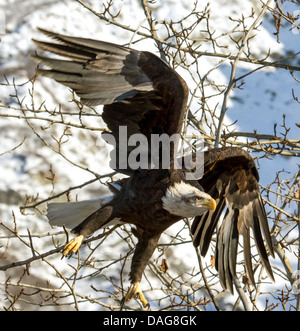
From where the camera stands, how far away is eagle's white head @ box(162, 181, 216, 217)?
3.59m

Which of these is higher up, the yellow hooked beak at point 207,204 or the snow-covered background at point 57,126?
the snow-covered background at point 57,126

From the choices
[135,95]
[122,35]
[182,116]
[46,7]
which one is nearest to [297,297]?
[182,116]

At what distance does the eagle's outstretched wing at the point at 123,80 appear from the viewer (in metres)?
3.47

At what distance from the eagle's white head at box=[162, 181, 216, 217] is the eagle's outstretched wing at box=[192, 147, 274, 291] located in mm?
623

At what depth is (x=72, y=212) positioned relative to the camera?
4059 mm

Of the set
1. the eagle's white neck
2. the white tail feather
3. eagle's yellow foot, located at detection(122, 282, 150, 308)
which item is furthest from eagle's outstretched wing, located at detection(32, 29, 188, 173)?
eagle's yellow foot, located at detection(122, 282, 150, 308)

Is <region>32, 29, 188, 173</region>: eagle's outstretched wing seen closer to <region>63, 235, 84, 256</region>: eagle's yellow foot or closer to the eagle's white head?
the eagle's white head

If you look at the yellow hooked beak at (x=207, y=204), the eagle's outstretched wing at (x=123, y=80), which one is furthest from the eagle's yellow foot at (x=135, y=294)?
the eagle's outstretched wing at (x=123, y=80)

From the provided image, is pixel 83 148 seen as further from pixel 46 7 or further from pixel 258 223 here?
pixel 258 223

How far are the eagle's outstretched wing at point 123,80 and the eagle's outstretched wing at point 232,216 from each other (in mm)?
683

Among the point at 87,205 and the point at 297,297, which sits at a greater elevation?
the point at 87,205

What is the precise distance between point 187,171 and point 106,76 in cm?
77

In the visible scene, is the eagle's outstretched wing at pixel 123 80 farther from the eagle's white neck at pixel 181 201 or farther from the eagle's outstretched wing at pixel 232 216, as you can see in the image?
the eagle's outstretched wing at pixel 232 216
